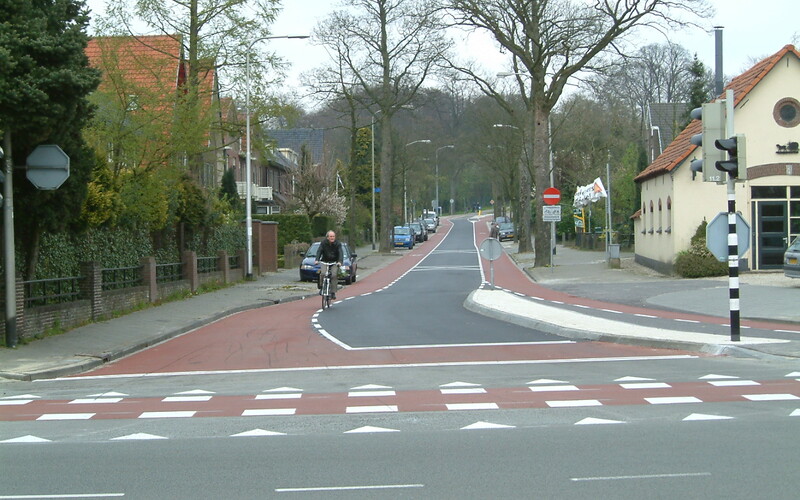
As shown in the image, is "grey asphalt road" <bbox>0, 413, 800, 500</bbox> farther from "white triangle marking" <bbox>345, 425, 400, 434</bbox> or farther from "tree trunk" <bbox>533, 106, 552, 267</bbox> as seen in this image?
"tree trunk" <bbox>533, 106, 552, 267</bbox>

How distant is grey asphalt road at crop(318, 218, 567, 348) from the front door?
34.5 ft

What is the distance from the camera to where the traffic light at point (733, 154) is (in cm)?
1357

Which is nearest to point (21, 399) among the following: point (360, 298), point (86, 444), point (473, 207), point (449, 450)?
point (86, 444)

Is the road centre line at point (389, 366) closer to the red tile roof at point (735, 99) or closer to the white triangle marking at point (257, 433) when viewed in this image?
the white triangle marking at point (257, 433)

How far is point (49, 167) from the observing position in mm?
14922

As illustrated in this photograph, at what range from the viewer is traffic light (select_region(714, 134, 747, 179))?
13570 millimetres

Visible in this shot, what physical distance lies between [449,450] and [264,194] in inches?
2472

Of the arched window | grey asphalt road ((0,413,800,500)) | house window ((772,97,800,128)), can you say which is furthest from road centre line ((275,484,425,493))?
house window ((772,97,800,128))

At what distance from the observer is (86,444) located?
321 inches

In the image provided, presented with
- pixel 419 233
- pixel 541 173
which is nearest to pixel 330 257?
pixel 541 173

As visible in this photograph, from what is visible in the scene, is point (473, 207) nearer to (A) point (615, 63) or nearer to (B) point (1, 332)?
(A) point (615, 63)

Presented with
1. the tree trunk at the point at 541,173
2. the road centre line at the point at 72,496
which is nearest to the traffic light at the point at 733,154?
the road centre line at the point at 72,496

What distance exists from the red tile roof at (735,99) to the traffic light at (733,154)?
50.7ft

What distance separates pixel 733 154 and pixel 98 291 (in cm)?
1371
